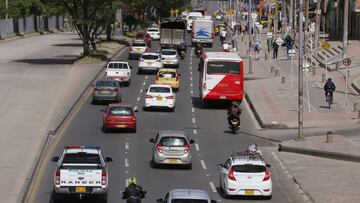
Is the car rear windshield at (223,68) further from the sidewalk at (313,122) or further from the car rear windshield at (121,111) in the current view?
the car rear windshield at (121,111)

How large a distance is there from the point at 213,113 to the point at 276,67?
26302mm

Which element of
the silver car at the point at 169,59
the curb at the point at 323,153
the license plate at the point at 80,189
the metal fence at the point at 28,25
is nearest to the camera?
the license plate at the point at 80,189

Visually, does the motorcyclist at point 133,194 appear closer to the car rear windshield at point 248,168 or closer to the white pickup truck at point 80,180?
the white pickup truck at point 80,180

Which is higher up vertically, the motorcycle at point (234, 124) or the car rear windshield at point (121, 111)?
the car rear windshield at point (121, 111)

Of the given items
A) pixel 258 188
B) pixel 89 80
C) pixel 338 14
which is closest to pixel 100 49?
pixel 89 80

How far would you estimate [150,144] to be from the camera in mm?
45969

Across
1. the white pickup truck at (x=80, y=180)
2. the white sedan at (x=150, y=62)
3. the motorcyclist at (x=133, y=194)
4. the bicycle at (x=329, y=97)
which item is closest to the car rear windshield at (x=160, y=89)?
the bicycle at (x=329, y=97)

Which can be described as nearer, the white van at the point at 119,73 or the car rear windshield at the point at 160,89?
the car rear windshield at the point at 160,89

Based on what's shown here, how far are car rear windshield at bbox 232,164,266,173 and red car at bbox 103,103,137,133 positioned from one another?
1600 cm

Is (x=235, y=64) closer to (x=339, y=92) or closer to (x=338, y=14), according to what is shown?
(x=339, y=92)

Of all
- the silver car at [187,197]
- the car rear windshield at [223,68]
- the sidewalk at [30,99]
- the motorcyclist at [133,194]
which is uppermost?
the car rear windshield at [223,68]

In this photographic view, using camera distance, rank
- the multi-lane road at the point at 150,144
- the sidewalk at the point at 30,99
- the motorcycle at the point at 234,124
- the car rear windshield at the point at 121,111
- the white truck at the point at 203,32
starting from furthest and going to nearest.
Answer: the white truck at the point at 203,32, the motorcycle at the point at 234,124, the car rear windshield at the point at 121,111, the sidewalk at the point at 30,99, the multi-lane road at the point at 150,144

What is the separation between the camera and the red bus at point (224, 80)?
58.2 metres

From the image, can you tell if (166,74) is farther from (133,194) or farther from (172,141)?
(133,194)
